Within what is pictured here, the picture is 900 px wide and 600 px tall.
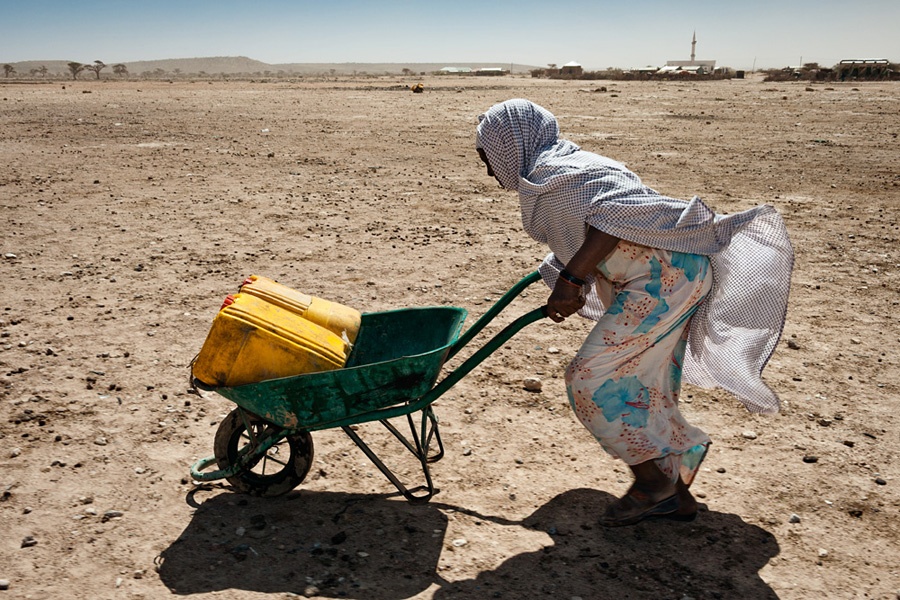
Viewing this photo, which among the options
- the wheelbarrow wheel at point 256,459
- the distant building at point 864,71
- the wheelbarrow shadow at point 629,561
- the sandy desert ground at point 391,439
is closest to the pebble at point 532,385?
the sandy desert ground at point 391,439

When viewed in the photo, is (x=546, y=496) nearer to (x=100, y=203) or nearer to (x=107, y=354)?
(x=107, y=354)

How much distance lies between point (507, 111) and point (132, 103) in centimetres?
2662

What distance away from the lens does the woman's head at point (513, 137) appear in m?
3.15

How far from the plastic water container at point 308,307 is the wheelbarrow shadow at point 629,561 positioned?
40.7 inches

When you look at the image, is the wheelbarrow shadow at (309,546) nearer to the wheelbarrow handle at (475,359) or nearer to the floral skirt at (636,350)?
the wheelbarrow handle at (475,359)

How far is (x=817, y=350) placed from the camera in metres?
5.38

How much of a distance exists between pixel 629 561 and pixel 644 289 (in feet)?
3.81

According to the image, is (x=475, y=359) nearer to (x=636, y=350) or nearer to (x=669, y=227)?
(x=636, y=350)

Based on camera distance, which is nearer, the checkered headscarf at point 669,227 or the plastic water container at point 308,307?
the checkered headscarf at point 669,227

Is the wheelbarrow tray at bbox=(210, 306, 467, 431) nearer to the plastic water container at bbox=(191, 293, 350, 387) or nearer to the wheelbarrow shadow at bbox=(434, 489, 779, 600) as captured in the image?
the plastic water container at bbox=(191, 293, 350, 387)

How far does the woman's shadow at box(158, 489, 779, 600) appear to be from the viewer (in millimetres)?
3045

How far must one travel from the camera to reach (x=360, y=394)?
3152mm

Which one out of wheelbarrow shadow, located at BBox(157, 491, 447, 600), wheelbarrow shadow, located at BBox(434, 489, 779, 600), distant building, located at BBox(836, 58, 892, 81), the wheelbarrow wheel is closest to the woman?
wheelbarrow shadow, located at BBox(434, 489, 779, 600)

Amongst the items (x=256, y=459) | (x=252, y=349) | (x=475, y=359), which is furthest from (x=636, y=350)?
(x=256, y=459)
